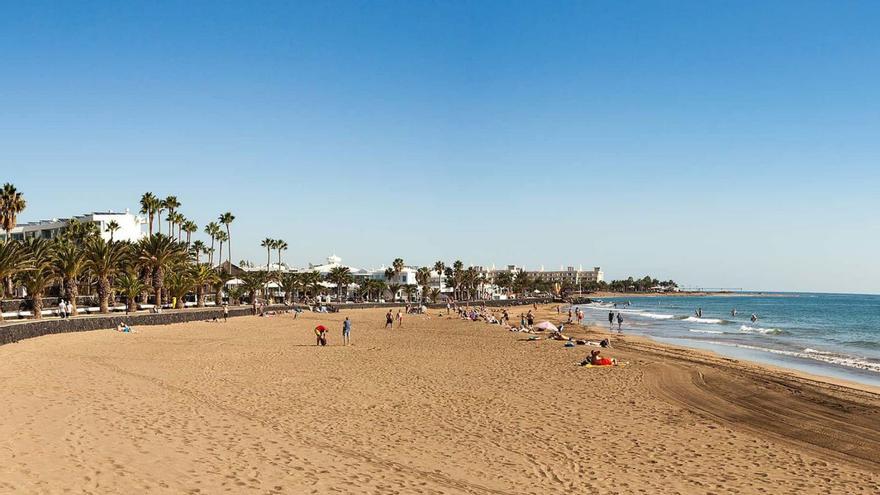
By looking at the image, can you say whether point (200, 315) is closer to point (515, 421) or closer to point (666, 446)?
point (515, 421)

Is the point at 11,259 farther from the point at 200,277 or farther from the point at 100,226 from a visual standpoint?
the point at 100,226

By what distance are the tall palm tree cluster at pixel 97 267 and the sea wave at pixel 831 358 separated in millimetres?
47484

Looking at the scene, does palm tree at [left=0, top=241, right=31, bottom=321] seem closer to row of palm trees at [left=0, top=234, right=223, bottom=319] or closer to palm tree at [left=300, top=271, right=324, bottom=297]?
row of palm trees at [left=0, top=234, right=223, bottom=319]

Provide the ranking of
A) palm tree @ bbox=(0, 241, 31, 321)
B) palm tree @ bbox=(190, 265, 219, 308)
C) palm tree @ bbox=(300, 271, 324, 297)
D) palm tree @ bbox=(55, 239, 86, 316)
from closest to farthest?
palm tree @ bbox=(0, 241, 31, 321)
palm tree @ bbox=(55, 239, 86, 316)
palm tree @ bbox=(190, 265, 219, 308)
palm tree @ bbox=(300, 271, 324, 297)

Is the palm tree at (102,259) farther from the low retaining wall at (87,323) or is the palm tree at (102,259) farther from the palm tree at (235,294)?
the palm tree at (235,294)

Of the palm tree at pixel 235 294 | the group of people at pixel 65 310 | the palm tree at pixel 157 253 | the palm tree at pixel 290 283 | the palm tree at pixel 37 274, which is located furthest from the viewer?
the palm tree at pixel 290 283

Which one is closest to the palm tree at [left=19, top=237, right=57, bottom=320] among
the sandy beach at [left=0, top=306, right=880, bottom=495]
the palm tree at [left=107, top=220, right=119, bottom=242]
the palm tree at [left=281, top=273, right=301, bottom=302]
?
the sandy beach at [left=0, top=306, right=880, bottom=495]

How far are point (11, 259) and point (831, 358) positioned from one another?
48.9m

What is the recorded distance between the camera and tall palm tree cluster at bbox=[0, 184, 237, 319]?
39834mm

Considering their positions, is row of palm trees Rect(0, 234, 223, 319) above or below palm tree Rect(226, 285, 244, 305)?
above

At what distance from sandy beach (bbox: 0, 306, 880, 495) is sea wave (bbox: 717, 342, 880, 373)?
8.80 meters

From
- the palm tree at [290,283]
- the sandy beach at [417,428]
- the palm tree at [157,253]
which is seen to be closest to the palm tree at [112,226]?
the palm tree at [157,253]

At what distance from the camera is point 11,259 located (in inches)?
1411

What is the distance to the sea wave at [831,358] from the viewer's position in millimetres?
30953
